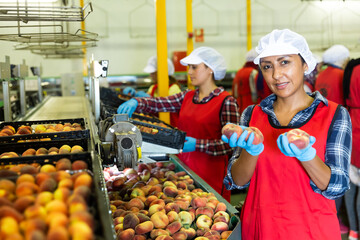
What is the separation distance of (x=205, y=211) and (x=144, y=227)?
1.03 ft

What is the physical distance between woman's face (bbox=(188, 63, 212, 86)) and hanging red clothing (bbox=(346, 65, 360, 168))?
1.68 metres

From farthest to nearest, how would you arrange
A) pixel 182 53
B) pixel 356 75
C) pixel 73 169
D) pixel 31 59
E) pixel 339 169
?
pixel 182 53 < pixel 31 59 < pixel 356 75 < pixel 339 169 < pixel 73 169

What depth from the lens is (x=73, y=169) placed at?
→ 107 centimetres

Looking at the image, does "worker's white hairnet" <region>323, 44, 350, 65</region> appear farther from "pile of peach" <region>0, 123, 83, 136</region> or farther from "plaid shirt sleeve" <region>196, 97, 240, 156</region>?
"pile of peach" <region>0, 123, 83, 136</region>

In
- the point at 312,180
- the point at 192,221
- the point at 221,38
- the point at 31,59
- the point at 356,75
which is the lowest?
the point at 192,221

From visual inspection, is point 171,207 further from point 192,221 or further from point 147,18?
point 147,18

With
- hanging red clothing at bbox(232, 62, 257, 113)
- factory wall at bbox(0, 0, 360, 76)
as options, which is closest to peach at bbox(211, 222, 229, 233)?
hanging red clothing at bbox(232, 62, 257, 113)

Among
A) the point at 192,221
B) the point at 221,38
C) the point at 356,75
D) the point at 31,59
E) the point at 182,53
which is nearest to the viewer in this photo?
the point at 192,221

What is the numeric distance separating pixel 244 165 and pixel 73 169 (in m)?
0.87

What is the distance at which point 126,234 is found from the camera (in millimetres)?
1615

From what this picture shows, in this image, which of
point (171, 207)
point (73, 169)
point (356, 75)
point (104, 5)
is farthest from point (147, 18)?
point (73, 169)

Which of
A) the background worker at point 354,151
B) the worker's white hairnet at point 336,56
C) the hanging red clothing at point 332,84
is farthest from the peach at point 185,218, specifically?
the worker's white hairnet at point 336,56

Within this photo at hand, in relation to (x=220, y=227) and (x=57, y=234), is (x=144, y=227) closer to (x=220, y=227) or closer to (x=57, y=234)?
(x=220, y=227)

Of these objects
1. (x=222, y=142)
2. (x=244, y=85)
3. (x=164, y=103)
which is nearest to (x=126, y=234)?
(x=222, y=142)
